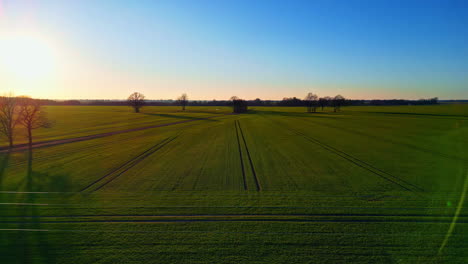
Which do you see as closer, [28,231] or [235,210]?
[28,231]

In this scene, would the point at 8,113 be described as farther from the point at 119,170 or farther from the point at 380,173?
the point at 380,173

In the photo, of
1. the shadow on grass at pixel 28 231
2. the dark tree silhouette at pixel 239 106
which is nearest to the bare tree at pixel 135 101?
the dark tree silhouette at pixel 239 106

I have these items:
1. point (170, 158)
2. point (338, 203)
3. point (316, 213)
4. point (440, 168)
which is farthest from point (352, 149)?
point (170, 158)

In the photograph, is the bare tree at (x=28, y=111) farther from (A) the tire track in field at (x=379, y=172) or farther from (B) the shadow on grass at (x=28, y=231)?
(A) the tire track in field at (x=379, y=172)

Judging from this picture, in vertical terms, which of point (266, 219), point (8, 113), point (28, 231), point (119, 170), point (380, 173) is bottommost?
point (28, 231)

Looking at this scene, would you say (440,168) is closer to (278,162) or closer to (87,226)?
(278,162)

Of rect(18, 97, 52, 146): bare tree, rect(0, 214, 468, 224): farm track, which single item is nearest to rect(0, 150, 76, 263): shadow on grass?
rect(0, 214, 468, 224): farm track

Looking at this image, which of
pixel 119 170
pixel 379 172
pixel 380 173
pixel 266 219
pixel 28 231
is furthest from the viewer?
pixel 119 170

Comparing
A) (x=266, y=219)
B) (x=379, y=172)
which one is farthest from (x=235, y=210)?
(x=379, y=172)

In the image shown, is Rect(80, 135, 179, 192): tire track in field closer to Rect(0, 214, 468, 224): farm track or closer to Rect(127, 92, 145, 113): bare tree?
Rect(0, 214, 468, 224): farm track

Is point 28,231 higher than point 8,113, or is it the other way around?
point 8,113

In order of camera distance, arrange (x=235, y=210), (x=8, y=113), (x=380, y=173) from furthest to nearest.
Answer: (x=8, y=113) < (x=380, y=173) < (x=235, y=210)
